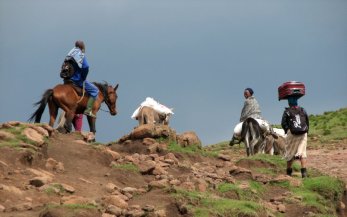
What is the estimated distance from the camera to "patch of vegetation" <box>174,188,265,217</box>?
28.0 ft

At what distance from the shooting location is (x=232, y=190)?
10.1 metres

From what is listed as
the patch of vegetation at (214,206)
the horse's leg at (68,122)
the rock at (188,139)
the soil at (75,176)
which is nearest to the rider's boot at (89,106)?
the horse's leg at (68,122)

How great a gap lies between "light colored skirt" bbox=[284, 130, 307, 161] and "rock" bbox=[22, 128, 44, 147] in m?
4.69

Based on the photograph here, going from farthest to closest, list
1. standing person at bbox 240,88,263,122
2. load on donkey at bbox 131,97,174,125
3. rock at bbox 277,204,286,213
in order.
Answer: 1. load on donkey at bbox 131,97,174,125
2. standing person at bbox 240,88,263,122
3. rock at bbox 277,204,286,213

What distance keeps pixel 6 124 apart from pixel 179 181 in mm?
3117

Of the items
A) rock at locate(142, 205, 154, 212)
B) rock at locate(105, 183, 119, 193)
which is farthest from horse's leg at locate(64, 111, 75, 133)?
rock at locate(142, 205, 154, 212)

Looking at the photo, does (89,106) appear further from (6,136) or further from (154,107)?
(6,136)

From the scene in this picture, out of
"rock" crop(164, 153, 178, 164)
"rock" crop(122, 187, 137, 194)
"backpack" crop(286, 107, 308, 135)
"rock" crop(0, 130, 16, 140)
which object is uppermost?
"backpack" crop(286, 107, 308, 135)

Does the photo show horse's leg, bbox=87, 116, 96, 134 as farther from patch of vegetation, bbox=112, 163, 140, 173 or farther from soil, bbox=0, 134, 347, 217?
patch of vegetation, bbox=112, 163, 140, 173

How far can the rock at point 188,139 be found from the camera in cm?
1357

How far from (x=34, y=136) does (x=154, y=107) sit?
7028 mm

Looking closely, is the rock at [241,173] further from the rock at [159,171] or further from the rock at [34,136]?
the rock at [34,136]

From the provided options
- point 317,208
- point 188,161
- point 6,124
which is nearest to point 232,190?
point 317,208

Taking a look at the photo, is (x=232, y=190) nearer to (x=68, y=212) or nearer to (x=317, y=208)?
(x=317, y=208)
